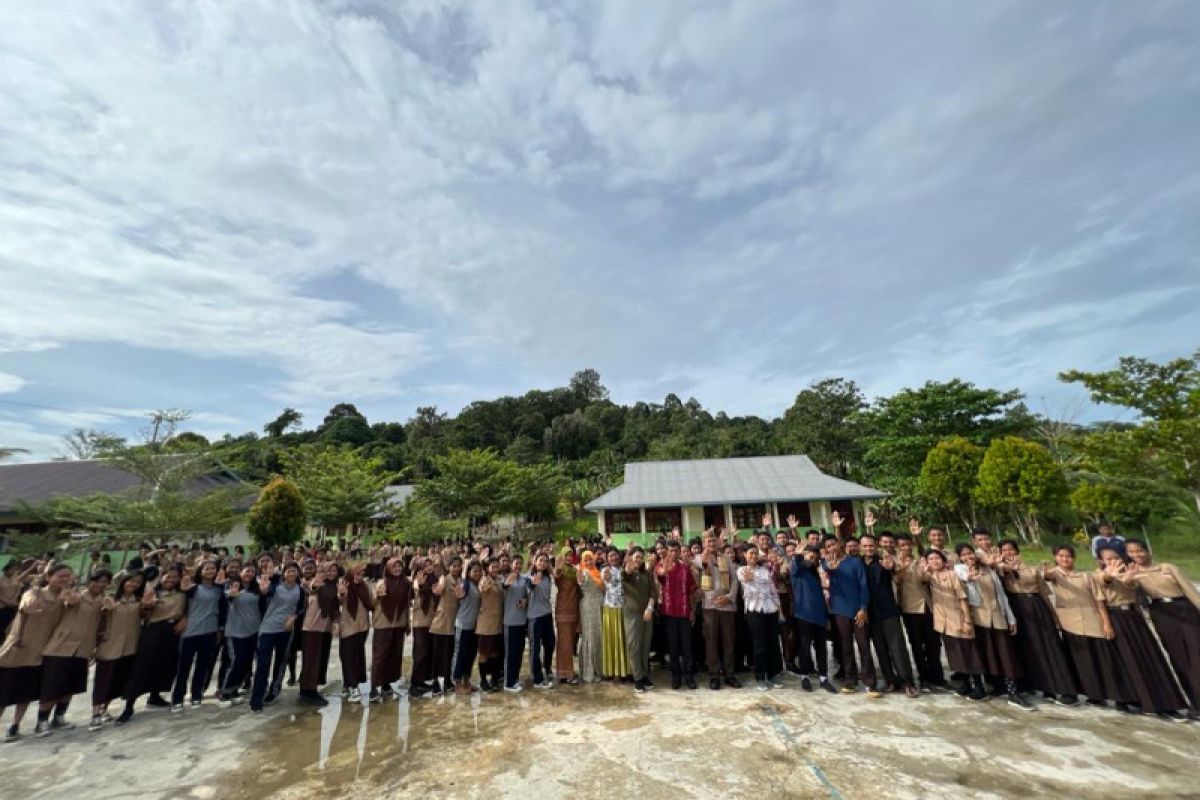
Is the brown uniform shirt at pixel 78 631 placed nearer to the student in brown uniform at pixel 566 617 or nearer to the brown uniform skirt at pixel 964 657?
the student in brown uniform at pixel 566 617

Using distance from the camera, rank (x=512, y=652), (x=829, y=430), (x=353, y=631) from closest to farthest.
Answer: (x=353, y=631) → (x=512, y=652) → (x=829, y=430)

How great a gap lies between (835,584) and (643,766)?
2947 mm

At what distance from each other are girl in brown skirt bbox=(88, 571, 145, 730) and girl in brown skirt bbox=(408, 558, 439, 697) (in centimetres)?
286

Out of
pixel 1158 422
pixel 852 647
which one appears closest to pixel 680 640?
pixel 852 647

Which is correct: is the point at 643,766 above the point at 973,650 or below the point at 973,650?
below

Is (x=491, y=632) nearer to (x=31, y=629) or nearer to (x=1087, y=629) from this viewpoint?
(x=31, y=629)

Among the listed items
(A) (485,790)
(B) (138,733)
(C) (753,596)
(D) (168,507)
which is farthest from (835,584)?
(D) (168,507)

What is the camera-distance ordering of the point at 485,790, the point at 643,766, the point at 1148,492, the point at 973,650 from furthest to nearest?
the point at 1148,492 → the point at 973,650 → the point at 643,766 → the point at 485,790

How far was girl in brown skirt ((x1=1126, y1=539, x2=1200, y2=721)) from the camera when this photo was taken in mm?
4688

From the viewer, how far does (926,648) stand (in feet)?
18.5

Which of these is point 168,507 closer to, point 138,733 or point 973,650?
point 138,733

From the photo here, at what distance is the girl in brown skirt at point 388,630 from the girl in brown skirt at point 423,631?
145mm

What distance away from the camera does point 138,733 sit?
5027mm

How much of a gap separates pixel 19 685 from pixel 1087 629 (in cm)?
1043
